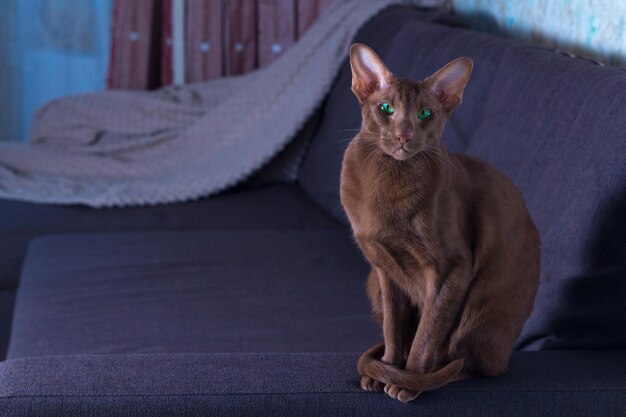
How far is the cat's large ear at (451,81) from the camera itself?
994 millimetres

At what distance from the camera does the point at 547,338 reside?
3.94 feet

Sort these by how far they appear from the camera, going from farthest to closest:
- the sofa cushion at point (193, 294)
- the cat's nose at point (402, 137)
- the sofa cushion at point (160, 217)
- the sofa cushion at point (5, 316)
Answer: the sofa cushion at point (160, 217) → the sofa cushion at point (5, 316) → the sofa cushion at point (193, 294) → the cat's nose at point (402, 137)

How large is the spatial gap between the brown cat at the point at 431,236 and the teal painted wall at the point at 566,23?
673mm

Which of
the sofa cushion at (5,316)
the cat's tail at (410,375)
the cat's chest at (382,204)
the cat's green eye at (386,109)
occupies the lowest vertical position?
the sofa cushion at (5,316)

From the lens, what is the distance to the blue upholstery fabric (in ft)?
3.26

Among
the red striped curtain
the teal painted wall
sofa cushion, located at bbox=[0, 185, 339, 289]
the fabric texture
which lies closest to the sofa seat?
sofa cushion, located at bbox=[0, 185, 339, 289]

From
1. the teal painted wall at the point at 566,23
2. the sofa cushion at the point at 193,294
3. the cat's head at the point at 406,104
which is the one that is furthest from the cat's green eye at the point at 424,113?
the teal painted wall at the point at 566,23

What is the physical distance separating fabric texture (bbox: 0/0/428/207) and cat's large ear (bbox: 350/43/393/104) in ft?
4.85

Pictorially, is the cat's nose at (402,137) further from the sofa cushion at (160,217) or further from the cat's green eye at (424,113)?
the sofa cushion at (160,217)

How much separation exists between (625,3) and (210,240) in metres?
1.03

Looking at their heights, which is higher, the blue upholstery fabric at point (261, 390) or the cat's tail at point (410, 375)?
the cat's tail at point (410, 375)

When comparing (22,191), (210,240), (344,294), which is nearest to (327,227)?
(210,240)

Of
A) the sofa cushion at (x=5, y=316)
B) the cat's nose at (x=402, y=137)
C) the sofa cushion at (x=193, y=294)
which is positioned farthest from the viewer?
the sofa cushion at (x=5, y=316)

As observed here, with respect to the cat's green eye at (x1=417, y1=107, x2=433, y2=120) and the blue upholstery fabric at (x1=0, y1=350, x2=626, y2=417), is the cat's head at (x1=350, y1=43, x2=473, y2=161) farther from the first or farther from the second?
the blue upholstery fabric at (x1=0, y1=350, x2=626, y2=417)
